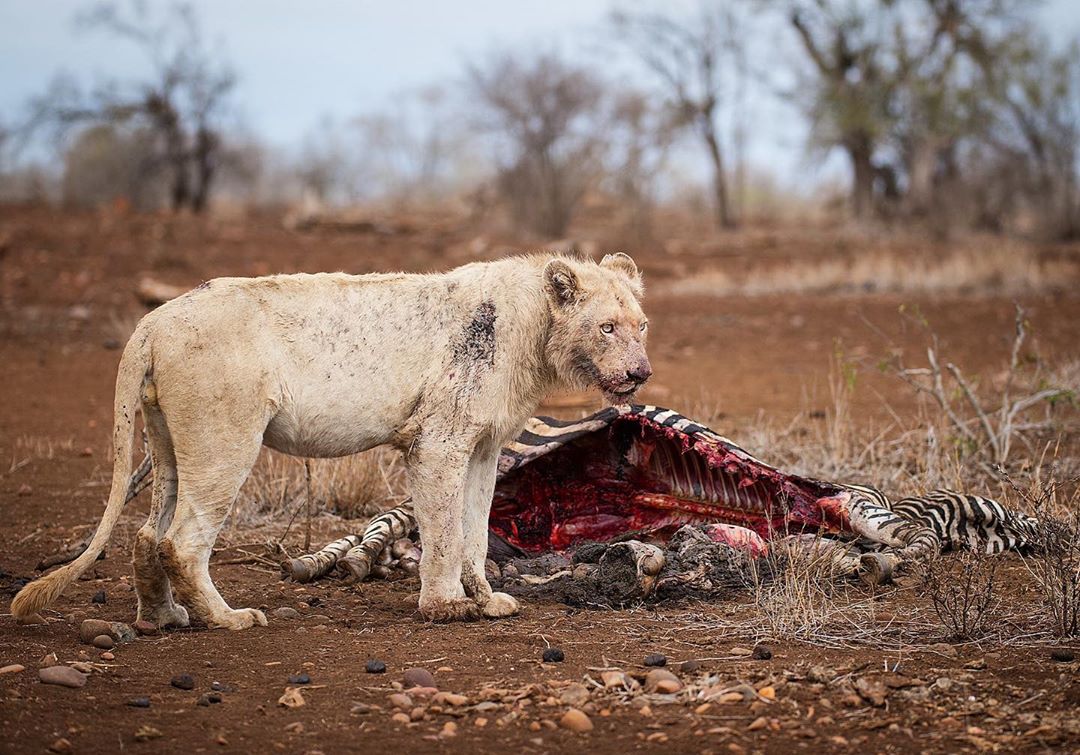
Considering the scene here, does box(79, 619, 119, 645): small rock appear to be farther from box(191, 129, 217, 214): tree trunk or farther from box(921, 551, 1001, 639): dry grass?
box(191, 129, 217, 214): tree trunk

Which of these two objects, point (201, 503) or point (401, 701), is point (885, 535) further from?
point (201, 503)

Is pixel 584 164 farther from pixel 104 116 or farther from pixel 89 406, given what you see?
pixel 89 406

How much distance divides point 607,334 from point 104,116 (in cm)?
2693

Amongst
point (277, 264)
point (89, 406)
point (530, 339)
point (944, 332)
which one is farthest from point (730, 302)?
point (530, 339)

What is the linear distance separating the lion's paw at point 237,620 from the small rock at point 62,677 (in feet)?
2.77

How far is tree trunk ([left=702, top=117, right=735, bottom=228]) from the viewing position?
34.0m

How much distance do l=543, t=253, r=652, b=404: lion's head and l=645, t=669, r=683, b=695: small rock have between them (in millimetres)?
1523

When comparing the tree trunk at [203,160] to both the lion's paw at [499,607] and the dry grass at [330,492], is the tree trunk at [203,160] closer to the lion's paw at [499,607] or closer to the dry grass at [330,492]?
the dry grass at [330,492]

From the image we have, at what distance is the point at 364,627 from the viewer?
219 inches

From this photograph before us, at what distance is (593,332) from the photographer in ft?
18.6

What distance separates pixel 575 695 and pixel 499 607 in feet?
4.35

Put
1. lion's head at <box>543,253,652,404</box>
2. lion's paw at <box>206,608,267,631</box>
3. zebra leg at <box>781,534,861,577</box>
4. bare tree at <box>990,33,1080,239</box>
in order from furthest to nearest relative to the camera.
Answer: 1. bare tree at <box>990,33,1080,239</box>
2. zebra leg at <box>781,534,861,577</box>
3. lion's head at <box>543,253,652,404</box>
4. lion's paw at <box>206,608,267,631</box>

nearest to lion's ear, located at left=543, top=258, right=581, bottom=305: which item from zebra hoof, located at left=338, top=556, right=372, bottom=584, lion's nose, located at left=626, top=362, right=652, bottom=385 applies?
lion's nose, located at left=626, top=362, right=652, bottom=385

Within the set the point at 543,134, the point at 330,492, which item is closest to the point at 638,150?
the point at 543,134
